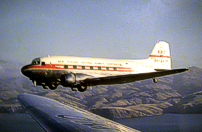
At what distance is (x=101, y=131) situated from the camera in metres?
8.87

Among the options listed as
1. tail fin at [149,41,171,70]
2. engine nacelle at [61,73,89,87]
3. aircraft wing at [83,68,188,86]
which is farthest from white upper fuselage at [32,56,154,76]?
tail fin at [149,41,171,70]

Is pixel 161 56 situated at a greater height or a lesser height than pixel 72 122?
greater

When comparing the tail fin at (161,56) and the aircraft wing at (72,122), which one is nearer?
the aircraft wing at (72,122)

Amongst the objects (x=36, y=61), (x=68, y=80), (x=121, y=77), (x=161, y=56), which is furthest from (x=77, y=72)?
(x=161, y=56)

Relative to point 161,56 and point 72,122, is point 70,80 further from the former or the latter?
point 161,56

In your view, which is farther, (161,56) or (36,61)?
(161,56)

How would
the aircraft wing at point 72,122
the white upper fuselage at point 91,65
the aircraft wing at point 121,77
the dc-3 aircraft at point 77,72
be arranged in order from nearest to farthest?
the aircraft wing at point 72,122, the aircraft wing at point 121,77, the dc-3 aircraft at point 77,72, the white upper fuselage at point 91,65

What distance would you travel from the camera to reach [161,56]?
3700 cm

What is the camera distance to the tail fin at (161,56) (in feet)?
119

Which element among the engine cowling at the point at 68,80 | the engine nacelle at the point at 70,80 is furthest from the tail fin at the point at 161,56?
the engine cowling at the point at 68,80

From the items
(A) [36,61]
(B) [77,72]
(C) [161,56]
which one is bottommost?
(B) [77,72]

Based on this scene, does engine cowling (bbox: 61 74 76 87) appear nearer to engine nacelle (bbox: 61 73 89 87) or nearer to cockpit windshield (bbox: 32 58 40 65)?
engine nacelle (bbox: 61 73 89 87)

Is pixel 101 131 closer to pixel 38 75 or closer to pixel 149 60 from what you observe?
pixel 38 75

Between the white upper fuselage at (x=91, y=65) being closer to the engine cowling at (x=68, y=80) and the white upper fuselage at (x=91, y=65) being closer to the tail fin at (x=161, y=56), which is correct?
the engine cowling at (x=68, y=80)
